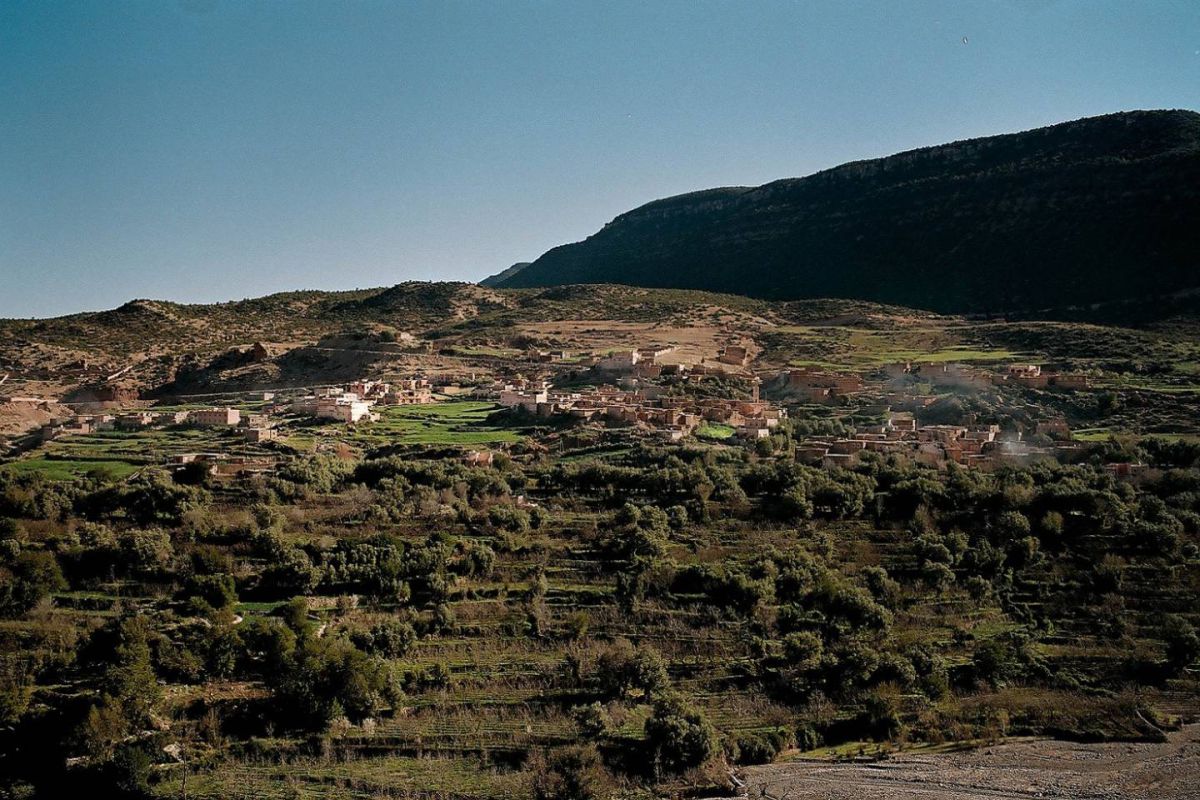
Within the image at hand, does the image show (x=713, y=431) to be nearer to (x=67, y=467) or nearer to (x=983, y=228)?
(x=67, y=467)

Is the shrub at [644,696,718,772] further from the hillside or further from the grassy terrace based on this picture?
the hillside

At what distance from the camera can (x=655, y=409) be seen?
2909 centimetres

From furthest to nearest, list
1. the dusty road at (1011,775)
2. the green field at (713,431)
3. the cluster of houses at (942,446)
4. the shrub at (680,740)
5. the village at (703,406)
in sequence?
1. the green field at (713,431)
2. the village at (703,406)
3. the cluster of houses at (942,446)
4. the shrub at (680,740)
5. the dusty road at (1011,775)

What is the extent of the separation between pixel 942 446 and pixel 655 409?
8.61 metres

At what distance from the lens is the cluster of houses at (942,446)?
78.2 feet

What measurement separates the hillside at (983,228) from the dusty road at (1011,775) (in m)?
50.1

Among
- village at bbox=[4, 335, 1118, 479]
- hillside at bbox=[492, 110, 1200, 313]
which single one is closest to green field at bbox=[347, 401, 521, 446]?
village at bbox=[4, 335, 1118, 479]

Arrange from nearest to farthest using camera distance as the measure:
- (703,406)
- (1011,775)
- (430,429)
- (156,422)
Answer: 1. (1011,775)
2. (430,429)
3. (156,422)
4. (703,406)

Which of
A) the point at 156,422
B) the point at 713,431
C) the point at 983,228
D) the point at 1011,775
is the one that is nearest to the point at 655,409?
the point at 713,431

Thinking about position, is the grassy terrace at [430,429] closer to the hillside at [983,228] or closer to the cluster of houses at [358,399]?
the cluster of houses at [358,399]

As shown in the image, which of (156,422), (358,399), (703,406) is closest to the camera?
(156,422)

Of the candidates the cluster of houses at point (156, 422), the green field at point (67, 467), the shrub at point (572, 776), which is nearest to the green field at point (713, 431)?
the cluster of houses at point (156, 422)

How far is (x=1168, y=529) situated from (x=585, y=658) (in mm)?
12116

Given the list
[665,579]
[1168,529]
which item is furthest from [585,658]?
[1168,529]
